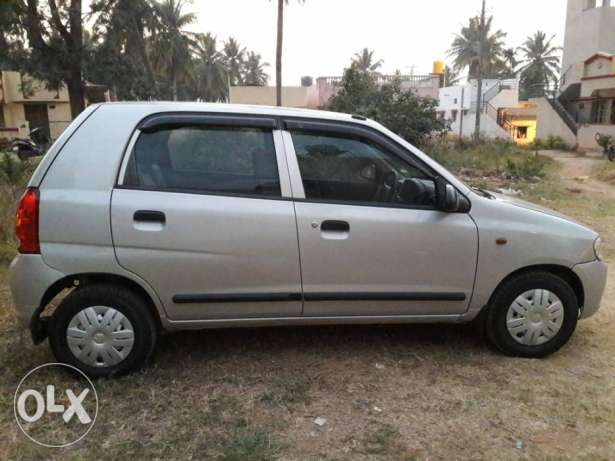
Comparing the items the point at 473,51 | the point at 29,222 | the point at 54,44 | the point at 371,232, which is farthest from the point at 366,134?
the point at 473,51

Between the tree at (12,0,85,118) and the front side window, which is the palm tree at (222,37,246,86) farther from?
the front side window

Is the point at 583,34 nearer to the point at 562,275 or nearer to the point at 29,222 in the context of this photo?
the point at 562,275

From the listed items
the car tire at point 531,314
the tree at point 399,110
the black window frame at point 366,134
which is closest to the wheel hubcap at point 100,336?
the black window frame at point 366,134

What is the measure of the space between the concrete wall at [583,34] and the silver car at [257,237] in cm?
2753

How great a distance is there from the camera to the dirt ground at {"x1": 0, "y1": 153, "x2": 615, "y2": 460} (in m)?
2.70

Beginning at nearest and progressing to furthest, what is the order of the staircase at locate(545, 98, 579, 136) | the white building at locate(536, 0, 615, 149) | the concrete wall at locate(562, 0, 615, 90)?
the white building at locate(536, 0, 615, 149), the concrete wall at locate(562, 0, 615, 90), the staircase at locate(545, 98, 579, 136)

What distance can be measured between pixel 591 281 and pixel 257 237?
2344mm

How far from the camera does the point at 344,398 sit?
3160 millimetres

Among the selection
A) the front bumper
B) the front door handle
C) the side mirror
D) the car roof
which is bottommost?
the front bumper

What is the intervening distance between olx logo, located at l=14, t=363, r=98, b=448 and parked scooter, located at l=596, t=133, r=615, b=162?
21.6 m

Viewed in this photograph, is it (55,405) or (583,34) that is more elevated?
(583,34)

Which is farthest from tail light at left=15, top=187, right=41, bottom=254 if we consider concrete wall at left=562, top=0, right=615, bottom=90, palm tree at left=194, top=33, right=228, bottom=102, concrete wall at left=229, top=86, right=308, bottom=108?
palm tree at left=194, top=33, right=228, bottom=102

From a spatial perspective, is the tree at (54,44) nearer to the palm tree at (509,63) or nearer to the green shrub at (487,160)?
the green shrub at (487,160)

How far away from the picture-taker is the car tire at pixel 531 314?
3.57m
